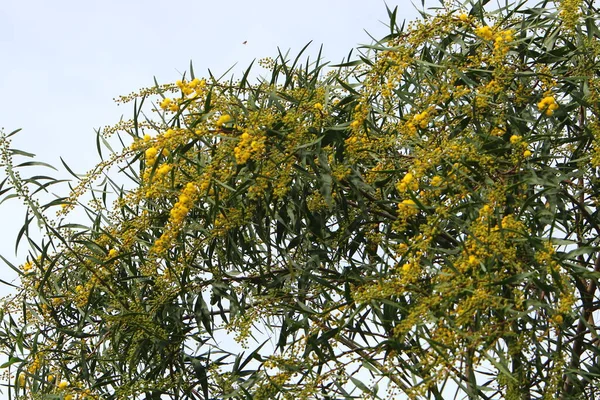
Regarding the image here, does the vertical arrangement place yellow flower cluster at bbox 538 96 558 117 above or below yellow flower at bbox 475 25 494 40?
below

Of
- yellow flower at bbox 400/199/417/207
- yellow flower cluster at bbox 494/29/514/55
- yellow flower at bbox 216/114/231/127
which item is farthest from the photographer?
yellow flower cluster at bbox 494/29/514/55

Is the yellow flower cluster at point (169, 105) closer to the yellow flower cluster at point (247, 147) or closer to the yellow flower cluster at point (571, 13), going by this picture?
the yellow flower cluster at point (247, 147)

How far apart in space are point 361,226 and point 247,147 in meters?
0.93

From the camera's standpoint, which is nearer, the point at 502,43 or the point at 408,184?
the point at 408,184

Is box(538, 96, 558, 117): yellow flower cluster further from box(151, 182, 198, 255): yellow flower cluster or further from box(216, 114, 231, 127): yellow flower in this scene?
box(151, 182, 198, 255): yellow flower cluster

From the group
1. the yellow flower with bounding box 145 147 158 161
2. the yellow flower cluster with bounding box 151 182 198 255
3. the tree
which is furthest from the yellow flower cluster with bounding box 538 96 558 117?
the yellow flower with bounding box 145 147 158 161

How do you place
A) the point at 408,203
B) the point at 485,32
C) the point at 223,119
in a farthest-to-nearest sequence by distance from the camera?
the point at 485,32, the point at 223,119, the point at 408,203

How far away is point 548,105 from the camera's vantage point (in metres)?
2.93

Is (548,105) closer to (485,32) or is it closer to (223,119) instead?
(485,32)

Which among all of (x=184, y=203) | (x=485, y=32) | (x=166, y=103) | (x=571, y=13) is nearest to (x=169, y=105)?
(x=166, y=103)

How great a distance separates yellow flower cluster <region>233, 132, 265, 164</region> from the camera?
266cm

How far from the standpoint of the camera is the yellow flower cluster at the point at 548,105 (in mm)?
2916

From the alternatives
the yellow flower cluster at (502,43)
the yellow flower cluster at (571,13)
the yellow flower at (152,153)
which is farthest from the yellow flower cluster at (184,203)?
the yellow flower cluster at (571,13)

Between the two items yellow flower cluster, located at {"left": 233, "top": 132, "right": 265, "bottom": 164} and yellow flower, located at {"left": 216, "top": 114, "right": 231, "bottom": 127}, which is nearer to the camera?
yellow flower cluster, located at {"left": 233, "top": 132, "right": 265, "bottom": 164}
